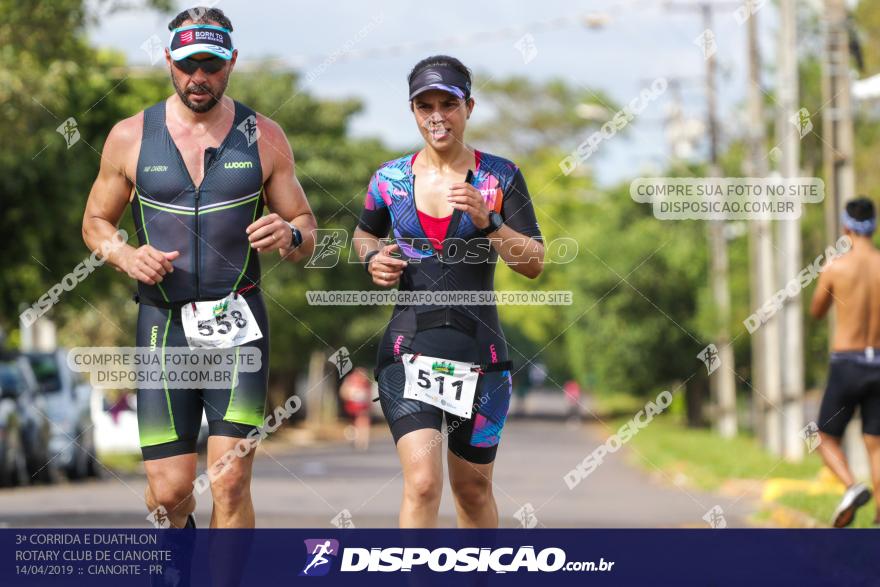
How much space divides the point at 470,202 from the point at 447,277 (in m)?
0.36

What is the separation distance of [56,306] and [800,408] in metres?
11.4

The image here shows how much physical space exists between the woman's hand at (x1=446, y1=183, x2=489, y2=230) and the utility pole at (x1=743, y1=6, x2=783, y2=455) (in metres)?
22.3

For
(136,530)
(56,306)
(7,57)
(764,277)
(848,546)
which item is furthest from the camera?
(764,277)

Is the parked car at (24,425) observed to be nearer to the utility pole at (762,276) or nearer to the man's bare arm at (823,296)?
the man's bare arm at (823,296)

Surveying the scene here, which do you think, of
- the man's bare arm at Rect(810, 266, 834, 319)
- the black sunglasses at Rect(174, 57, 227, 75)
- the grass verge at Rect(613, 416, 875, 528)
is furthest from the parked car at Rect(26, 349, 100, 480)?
the black sunglasses at Rect(174, 57, 227, 75)

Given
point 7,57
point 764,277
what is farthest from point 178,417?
point 764,277

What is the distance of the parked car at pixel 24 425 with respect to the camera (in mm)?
20422

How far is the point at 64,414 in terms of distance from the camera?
24.1 metres

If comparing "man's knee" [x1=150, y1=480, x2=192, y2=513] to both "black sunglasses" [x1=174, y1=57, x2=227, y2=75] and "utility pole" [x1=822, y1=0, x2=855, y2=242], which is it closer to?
"black sunglasses" [x1=174, y1=57, x2=227, y2=75]

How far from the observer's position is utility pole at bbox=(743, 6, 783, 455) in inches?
1153

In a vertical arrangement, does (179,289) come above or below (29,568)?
above

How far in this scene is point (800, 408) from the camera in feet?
88.5

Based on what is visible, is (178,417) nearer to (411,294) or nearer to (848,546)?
(411,294)

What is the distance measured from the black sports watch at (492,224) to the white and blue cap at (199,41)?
4.06ft
